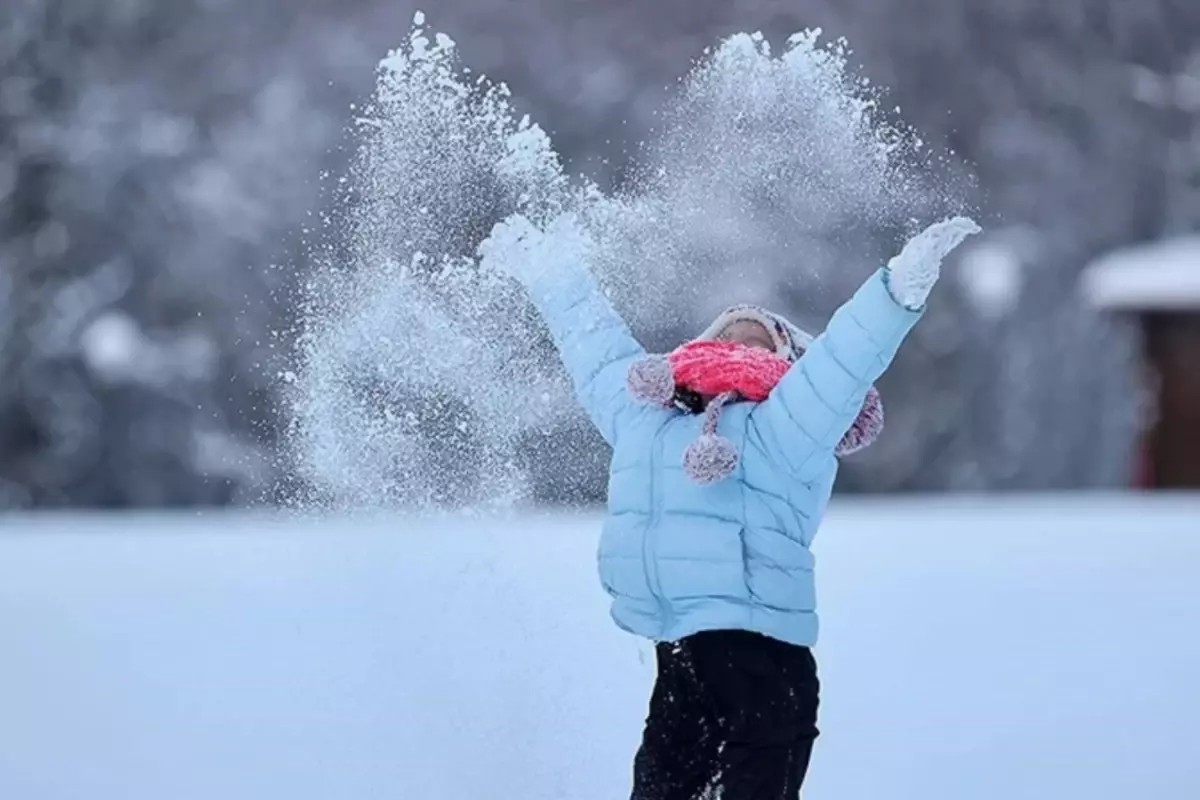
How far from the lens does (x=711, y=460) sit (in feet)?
8.27

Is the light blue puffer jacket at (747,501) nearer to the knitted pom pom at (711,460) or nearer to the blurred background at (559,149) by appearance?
the knitted pom pom at (711,460)

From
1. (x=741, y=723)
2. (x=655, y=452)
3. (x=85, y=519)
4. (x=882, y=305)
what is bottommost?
(x=741, y=723)

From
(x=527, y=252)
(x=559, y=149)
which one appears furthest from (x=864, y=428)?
(x=559, y=149)

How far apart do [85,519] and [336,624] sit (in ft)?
20.8

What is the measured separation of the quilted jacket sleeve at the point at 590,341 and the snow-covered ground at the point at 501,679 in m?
0.59

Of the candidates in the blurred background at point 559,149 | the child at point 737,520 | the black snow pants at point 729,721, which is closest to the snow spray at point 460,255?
the child at point 737,520

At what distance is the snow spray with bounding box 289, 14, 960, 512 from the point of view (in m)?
3.36

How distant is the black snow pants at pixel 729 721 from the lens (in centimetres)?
247

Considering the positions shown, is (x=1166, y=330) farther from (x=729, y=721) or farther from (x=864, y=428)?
(x=729, y=721)

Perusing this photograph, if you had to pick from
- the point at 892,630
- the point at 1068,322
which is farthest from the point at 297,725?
the point at 1068,322

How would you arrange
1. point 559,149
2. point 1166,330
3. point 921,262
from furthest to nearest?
point 1166,330
point 559,149
point 921,262

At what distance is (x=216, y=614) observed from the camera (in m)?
5.23

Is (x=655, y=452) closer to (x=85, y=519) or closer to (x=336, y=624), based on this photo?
(x=336, y=624)

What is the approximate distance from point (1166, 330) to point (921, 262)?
11.9 m
